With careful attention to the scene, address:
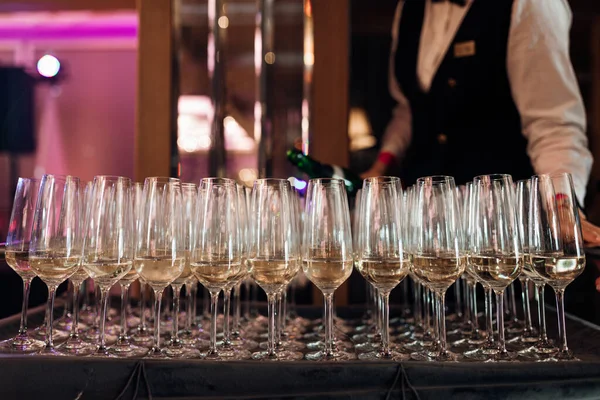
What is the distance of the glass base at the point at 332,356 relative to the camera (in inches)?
32.7

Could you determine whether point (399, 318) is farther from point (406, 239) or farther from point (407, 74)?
point (407, 74)

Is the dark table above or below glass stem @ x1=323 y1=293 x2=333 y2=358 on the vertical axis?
below

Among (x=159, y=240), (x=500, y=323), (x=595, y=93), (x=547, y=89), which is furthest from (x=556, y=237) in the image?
(x=595, y=93)

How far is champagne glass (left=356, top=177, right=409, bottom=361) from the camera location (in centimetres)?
89

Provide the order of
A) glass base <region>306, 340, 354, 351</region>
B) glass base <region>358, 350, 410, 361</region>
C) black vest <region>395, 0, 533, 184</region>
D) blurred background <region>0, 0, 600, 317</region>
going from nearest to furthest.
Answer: glass base <region>358, 350, 410, 361</region>
glass base <region>306, 340, 354, 351</region>
black vest <region>395, 0, 533, 184</region>
blurred background <region>0, 0, 600, 317</region>

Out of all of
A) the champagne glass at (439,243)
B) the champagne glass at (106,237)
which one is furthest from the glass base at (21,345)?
the champagne glass at (439,243)

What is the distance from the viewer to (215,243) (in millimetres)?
902

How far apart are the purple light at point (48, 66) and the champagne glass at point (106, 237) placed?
5.68m

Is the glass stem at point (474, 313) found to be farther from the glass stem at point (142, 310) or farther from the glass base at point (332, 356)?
the glass stem at point (142, 310)

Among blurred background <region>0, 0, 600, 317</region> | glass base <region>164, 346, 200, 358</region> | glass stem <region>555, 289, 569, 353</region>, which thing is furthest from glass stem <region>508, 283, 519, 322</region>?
blurred background <region>0, 0, 600, 317</region>

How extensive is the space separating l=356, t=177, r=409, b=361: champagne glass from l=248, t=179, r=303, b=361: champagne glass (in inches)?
4.9

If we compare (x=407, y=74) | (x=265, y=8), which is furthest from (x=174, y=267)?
(x=265, y=8)

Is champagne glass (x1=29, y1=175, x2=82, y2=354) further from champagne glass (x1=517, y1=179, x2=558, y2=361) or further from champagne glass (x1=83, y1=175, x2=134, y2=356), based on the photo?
champagne glass (x1=517, y1=179, x2=558, y2=361)

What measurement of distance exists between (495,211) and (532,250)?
0.31 ft
